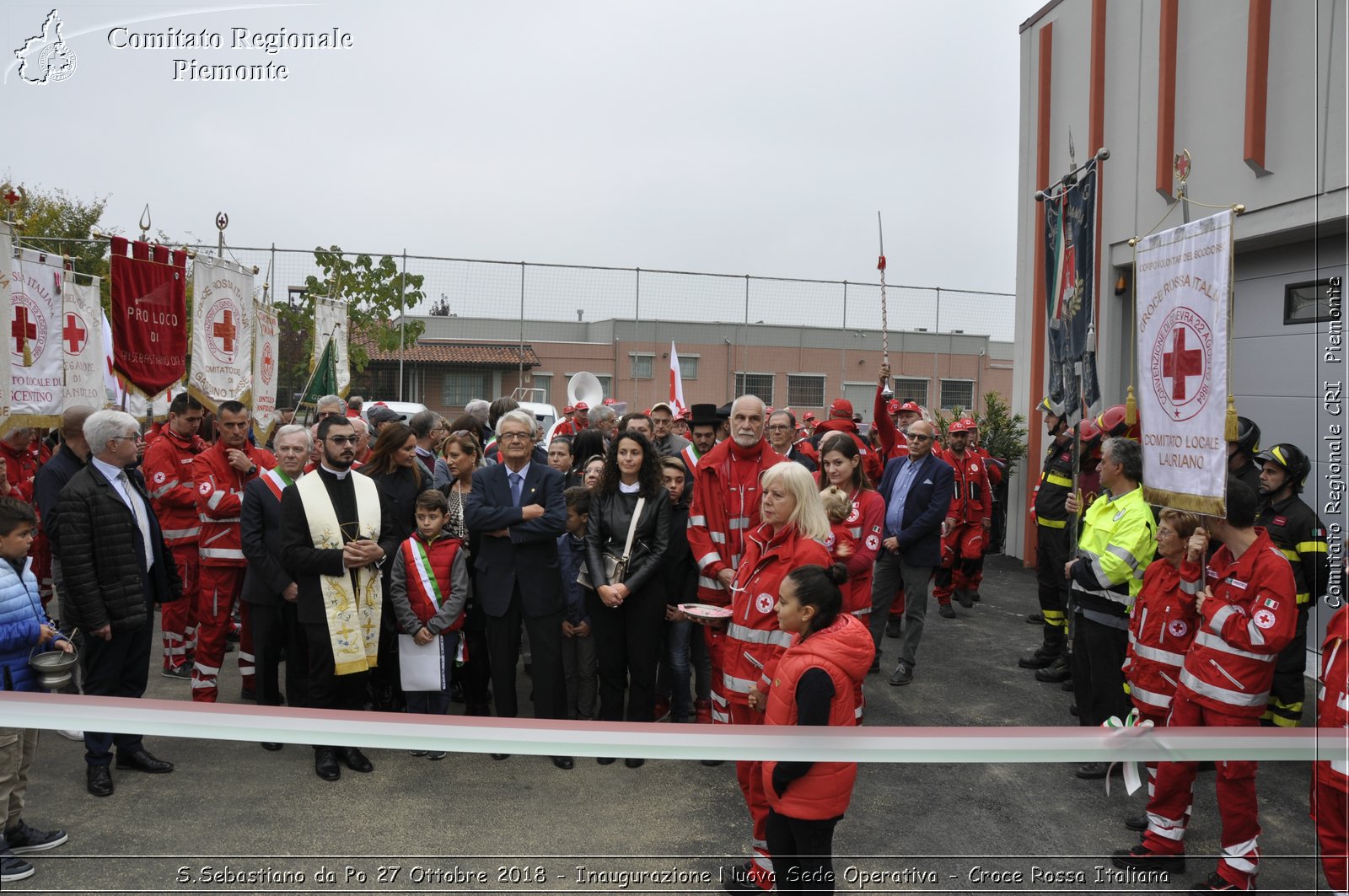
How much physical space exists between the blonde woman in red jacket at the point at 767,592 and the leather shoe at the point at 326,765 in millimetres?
2288

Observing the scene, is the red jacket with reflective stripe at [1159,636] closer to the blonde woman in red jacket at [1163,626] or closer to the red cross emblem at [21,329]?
the blonde woman in red jacket at [1163,626]

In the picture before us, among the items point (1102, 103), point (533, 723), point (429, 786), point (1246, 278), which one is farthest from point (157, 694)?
point (1102, 103)

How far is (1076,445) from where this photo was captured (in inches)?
257

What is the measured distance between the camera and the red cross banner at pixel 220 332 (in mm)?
7062

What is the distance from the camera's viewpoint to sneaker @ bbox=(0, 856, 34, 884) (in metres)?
3.78

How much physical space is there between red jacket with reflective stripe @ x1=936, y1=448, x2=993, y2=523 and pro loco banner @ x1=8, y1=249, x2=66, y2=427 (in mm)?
7666

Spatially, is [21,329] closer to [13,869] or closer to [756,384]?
[13,869]

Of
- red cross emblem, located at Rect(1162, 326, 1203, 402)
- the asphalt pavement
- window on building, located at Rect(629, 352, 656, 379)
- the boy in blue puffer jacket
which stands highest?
window on building, located at Rect(629, 352, 656, 379)

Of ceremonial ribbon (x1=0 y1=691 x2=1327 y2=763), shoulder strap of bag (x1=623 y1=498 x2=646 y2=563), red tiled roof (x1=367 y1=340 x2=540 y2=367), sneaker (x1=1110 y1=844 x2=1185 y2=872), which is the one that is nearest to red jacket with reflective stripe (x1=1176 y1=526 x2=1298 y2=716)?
sneaker (x1=1110 y1=844 x2=1185 y2=872)

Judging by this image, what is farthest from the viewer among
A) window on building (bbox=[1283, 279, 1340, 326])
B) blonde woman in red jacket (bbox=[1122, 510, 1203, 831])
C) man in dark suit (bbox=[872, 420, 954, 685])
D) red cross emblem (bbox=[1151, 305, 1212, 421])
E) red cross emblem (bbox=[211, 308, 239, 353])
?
red cross emblem (bbox=[211, 308, 239, 353])

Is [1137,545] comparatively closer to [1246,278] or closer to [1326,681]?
[1326,681]

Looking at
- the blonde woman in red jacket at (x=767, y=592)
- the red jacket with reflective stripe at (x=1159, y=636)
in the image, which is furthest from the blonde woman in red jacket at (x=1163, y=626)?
the blonde woman in red jacket at (x=767, y=592)

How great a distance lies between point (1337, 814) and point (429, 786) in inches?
157

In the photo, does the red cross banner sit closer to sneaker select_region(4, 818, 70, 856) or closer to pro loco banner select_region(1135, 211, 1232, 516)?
sneaker select_region(4, 818, 70, 856)
